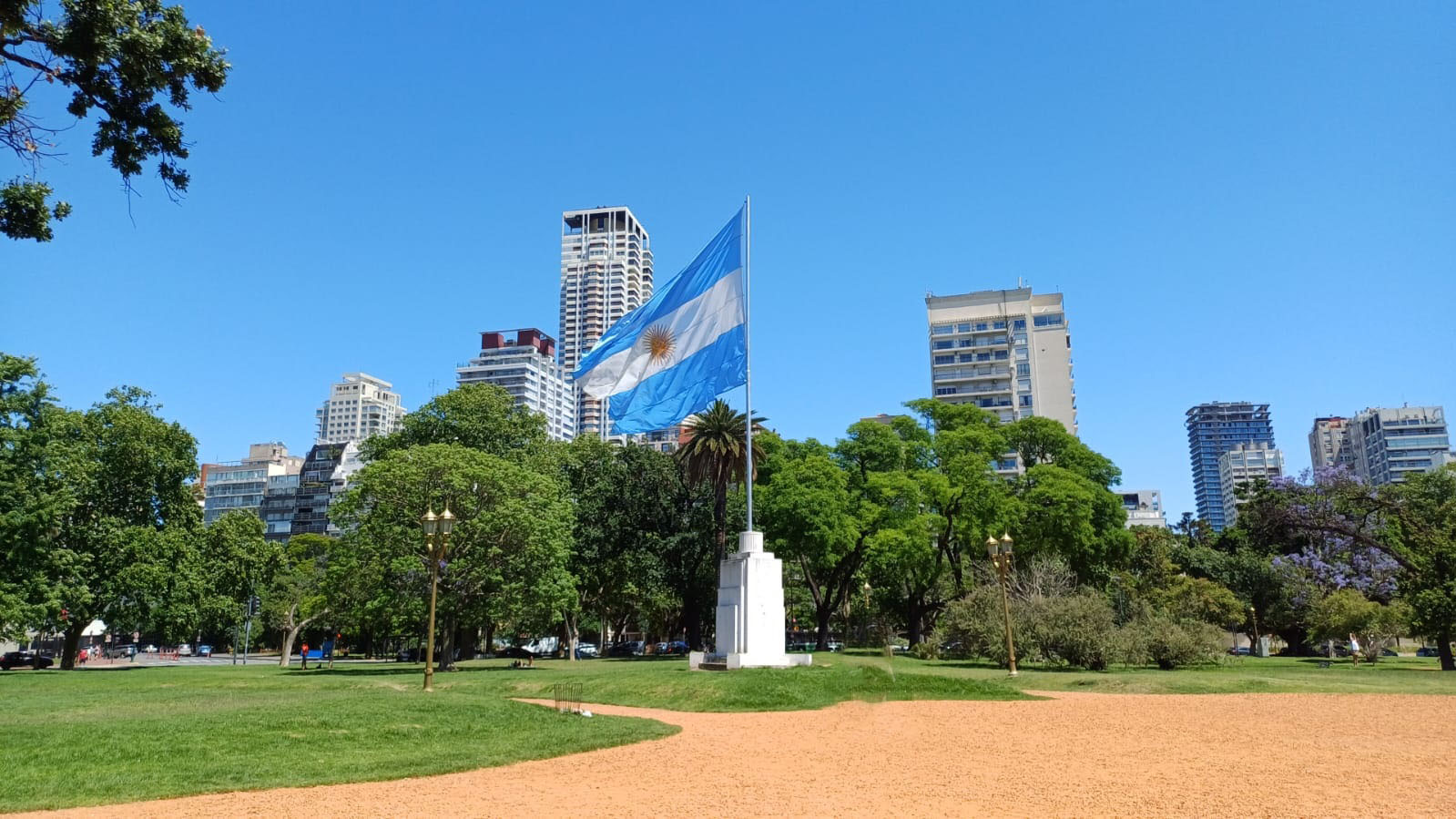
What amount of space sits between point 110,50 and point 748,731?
42.5 feet

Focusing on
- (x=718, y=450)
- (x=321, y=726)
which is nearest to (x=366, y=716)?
(x=321, y=726)

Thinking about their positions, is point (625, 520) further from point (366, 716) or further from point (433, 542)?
point (366, 716)

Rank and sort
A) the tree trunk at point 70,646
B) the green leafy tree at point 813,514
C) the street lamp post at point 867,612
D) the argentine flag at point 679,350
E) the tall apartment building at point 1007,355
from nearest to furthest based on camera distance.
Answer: the argentine flag at point 679,350
the tree trunk at point 70,646
the green leafy tree at point 813,514
the street lamp post at point 867,612
the tall apartment building at point 1007,355

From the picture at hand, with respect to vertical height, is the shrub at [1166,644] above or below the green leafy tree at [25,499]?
below

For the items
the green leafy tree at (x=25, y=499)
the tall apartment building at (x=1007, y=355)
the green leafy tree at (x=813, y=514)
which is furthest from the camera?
the tall apartment building at (x=1007, y=355)

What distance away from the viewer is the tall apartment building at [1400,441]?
175 meters

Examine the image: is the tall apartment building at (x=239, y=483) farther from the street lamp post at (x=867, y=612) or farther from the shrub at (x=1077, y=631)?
the shrub at (x=1077, y=631)

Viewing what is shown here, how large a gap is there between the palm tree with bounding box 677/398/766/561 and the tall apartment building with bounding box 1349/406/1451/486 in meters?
177

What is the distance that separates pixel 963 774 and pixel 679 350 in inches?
669

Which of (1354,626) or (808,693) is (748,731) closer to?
(808,693)

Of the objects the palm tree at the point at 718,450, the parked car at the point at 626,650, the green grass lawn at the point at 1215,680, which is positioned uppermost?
the palm tree at the point at 718,450

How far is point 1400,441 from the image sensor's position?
584ft

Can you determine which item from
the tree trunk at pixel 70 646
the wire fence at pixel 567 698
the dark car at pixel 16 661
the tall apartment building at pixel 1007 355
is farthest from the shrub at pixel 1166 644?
the tall apartment building at pixel 1007 355

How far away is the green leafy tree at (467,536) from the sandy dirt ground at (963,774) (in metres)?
19.7
